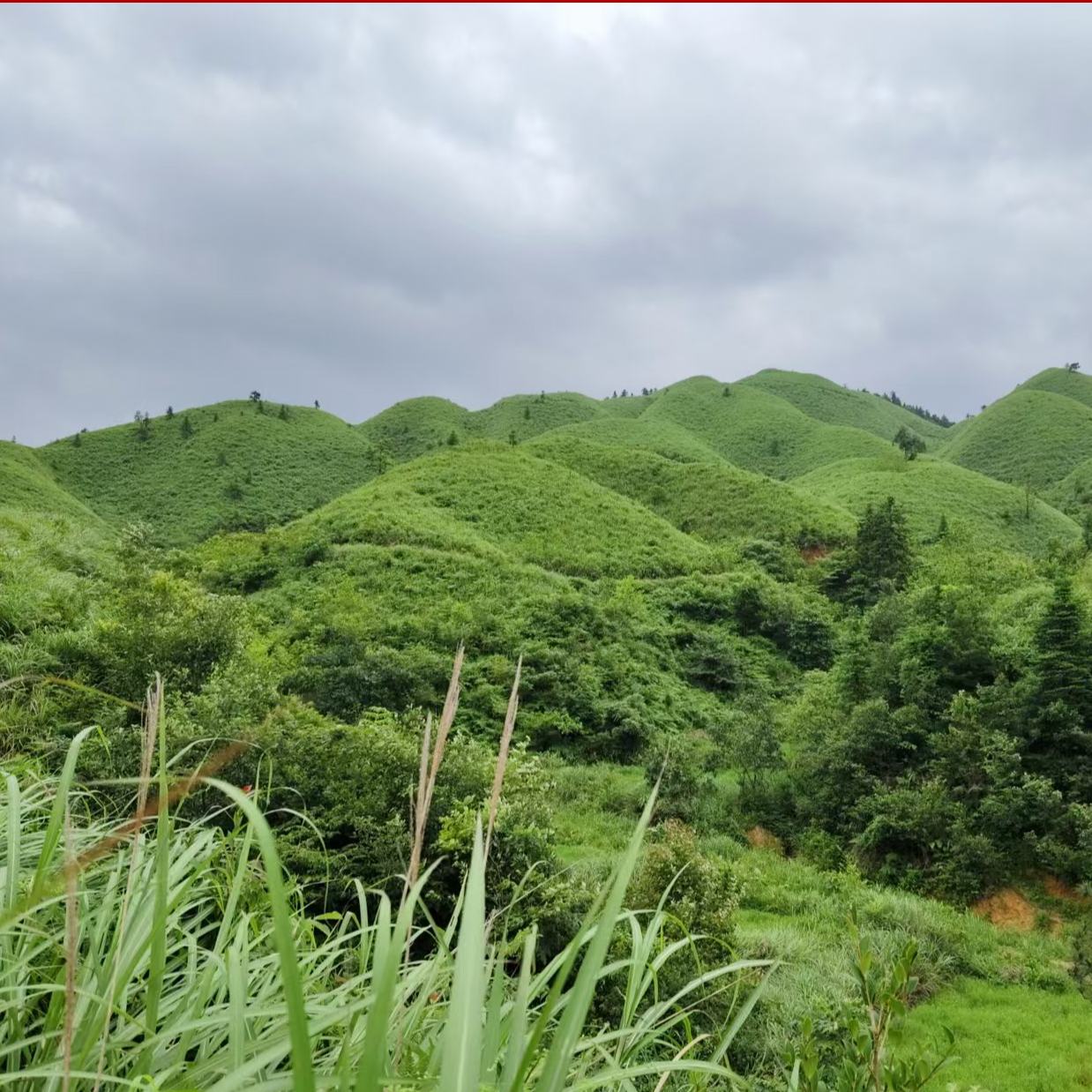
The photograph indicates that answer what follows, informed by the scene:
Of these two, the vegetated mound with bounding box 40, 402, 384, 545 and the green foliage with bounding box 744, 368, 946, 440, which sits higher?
the green foliage with bounding box 744, 368, 946, 440

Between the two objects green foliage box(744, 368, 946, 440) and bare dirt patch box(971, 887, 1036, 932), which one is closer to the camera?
bare dirt patch box(971, 887, 1036, 932)

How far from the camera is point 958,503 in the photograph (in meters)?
53.0

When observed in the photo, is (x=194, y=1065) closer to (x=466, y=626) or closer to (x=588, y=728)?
(x=588, y=728)

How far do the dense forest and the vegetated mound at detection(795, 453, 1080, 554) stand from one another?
6347 mm

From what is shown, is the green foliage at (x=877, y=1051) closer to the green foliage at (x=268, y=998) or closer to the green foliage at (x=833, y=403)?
the green foliage at (x=268, y=998)

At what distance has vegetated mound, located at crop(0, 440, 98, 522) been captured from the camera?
162 ft

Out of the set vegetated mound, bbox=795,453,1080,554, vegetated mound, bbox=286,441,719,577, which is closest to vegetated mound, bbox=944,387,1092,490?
vegetated mound, bbox=795,453,1080,554

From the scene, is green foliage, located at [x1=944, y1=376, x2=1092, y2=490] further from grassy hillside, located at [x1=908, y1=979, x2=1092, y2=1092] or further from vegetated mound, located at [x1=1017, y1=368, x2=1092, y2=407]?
grassy hillside, located at [x1=908, y1=979, x2=1092, y2=1092]

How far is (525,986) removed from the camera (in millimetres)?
1202

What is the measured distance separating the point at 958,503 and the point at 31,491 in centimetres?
6704

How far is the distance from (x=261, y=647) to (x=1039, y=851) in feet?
49.4

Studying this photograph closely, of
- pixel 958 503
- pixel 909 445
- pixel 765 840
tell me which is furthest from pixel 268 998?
pixel 909 445

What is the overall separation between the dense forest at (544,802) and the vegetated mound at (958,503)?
250 inches

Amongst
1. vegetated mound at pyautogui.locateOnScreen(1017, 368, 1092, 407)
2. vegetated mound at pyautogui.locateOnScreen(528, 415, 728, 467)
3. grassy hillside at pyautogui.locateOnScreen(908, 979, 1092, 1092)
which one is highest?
vegetated mound at pyautogui.locateOnScreen(1017, 368, 1092, 407)
